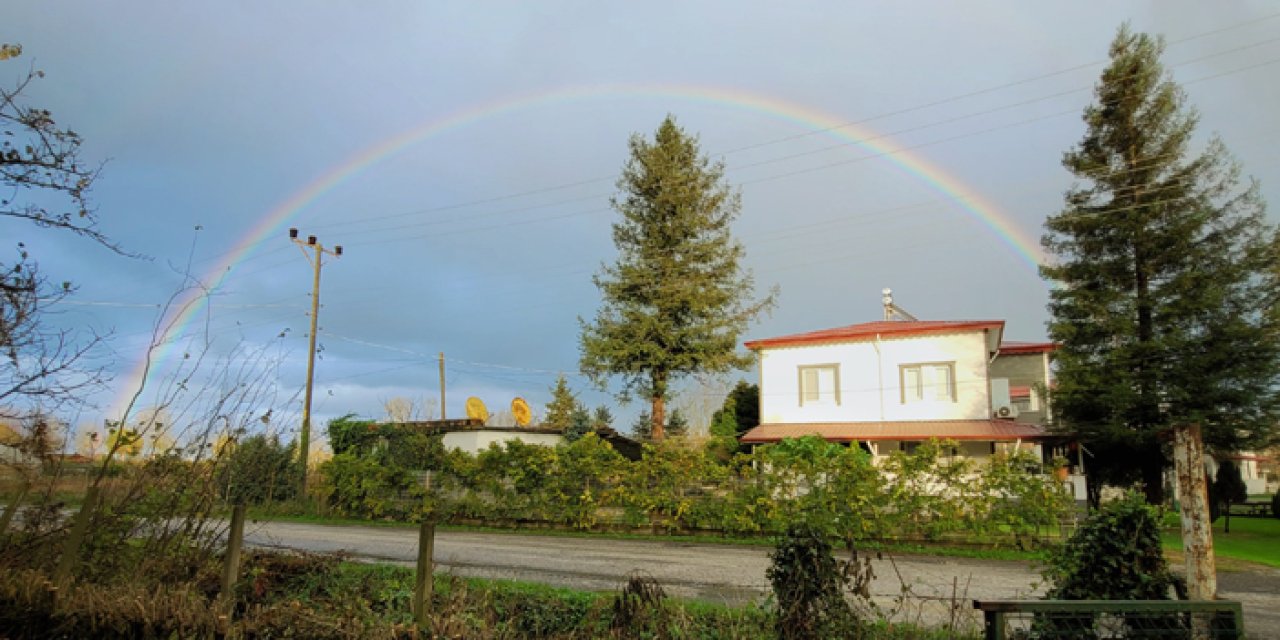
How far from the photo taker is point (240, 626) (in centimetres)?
358

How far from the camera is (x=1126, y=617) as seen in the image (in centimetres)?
338

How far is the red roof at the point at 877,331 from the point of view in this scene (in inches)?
1073

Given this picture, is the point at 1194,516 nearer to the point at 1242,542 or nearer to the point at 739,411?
the point at 1242,542

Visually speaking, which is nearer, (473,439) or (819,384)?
(473,439)

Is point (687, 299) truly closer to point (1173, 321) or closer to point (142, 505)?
point (1173, 321)

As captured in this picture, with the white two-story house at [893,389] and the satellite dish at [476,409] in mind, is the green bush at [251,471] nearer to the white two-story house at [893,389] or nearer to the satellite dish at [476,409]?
the white two-story house at [893,389]

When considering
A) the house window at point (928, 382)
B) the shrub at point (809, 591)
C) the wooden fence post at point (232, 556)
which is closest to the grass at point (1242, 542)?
the house window at point (928, 382)

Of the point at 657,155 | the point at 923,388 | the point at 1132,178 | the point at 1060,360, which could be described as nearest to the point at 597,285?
the point at 657,155

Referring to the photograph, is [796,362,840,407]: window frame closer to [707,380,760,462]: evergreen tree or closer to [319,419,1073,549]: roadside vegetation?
[319,419,1073,549]: roadside vegetation

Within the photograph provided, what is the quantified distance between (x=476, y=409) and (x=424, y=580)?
101 feet

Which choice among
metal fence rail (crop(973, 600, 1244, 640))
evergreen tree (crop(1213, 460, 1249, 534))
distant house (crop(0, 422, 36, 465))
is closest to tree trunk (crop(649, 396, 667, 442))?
evergreen tree (crop(1213, 460, 1249, 534))

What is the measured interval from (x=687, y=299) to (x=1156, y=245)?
16.8 m

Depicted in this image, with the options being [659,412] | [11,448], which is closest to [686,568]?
[11,448]

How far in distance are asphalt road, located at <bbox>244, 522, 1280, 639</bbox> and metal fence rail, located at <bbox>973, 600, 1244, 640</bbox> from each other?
7.19ft
